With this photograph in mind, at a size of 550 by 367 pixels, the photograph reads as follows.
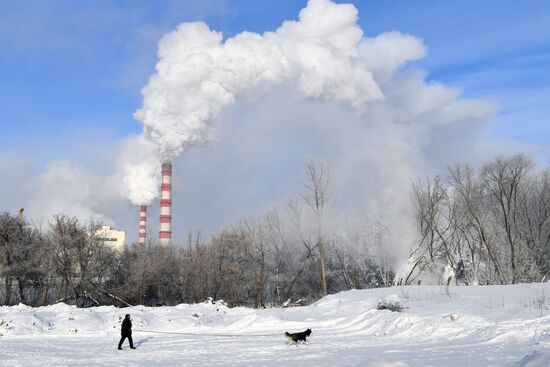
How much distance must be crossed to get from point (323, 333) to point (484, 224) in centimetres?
3156

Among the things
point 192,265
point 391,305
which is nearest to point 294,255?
point 192,265

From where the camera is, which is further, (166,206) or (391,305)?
(166,206)

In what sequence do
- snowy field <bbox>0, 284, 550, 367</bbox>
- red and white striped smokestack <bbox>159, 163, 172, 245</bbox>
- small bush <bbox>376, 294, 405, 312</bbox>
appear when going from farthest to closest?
red and white striped smokestack <bbox>159, 163, 172, 245</bbox> < small bush <bbox>376, 294, 405, 312</bbox> < snowy field <bbox>0, 284, 550, 367</bbox>

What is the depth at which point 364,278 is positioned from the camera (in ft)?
166

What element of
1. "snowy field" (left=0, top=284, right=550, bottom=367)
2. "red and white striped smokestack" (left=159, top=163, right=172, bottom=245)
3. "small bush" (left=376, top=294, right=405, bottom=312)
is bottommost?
"snowy field" (left=0, top=284, right=550, bottom=367)

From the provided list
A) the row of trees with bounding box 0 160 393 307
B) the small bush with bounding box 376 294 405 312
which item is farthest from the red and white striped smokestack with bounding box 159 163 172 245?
the small bush with bounding box 376 294 405 312

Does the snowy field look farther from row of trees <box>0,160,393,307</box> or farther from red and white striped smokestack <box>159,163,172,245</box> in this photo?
red and white striped smokestack <box>159,163,172,245</box>

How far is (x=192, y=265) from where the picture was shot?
48.6 metres

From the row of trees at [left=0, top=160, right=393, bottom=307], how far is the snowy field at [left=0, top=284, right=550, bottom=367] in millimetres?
15323

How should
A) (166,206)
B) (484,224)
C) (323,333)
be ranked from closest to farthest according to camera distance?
(323,333)
(484,224)
(166,206)

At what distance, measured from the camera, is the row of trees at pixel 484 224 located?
1596 inches

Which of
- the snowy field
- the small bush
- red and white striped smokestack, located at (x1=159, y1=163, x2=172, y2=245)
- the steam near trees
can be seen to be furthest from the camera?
red and white striped smokestack, located at (x1=159, y1=163, x2=172, y2=245)

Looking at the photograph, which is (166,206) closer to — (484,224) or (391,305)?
(484,224)

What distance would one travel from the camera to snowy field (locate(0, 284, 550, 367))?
10.9 meters
